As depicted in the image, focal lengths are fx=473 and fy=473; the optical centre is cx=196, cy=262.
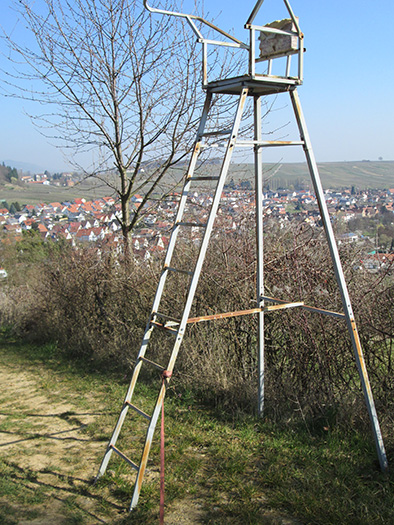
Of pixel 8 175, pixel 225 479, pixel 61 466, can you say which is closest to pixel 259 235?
pixel 225 479

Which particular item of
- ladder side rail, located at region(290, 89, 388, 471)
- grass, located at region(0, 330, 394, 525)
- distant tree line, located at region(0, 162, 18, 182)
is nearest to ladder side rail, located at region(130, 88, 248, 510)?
grass, located at region(0, 330, 394, 525)

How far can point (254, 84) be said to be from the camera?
326 centimetres

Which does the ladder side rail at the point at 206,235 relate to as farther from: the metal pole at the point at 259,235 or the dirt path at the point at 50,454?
the dirt path at the point at 50,454

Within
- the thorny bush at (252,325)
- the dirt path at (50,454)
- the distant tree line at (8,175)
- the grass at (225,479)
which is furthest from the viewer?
the distant tree line at (8,175)

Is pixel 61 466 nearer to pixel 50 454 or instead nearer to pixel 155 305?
pixel 50 454

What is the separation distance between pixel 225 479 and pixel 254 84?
9.32 ft

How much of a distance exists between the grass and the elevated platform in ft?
8.89

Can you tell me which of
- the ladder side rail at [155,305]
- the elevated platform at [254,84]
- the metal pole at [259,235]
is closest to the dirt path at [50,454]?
the ladder side rail at [155,305]

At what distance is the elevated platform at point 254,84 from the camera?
10.6 feet

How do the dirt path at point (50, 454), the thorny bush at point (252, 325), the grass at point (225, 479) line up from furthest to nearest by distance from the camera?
the thorny bush at point (252, 325) → the dirt path at point (50, 454) → the grass at point (225, 479)

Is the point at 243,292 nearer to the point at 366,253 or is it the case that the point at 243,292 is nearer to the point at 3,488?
the point at 366,253

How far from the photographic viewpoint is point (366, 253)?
16.2 ft

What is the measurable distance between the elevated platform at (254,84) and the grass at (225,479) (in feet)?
8.89

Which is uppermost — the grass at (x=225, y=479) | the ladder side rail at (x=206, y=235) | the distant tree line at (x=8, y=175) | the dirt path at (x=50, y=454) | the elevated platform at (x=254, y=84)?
the distant tree line at (x=8, y=175)
